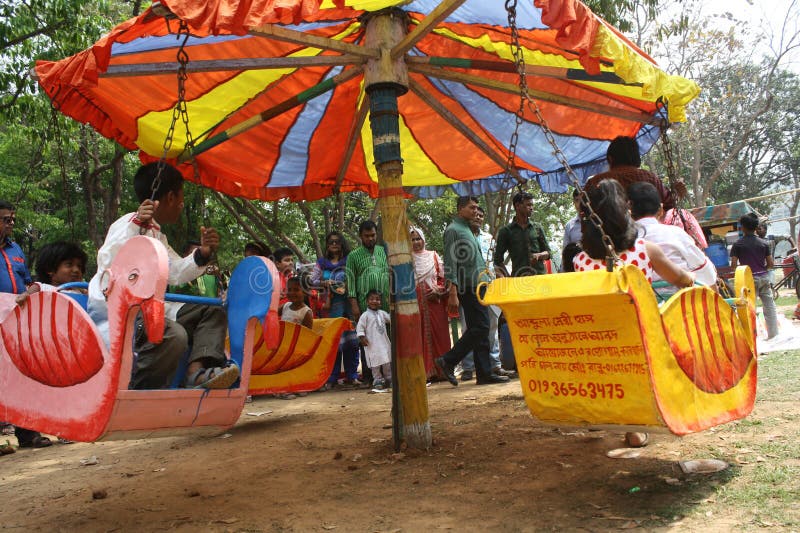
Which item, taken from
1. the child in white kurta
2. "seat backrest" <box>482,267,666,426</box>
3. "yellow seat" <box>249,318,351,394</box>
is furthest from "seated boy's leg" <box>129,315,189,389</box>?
the child in white kurta

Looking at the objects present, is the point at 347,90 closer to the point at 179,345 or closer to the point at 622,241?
the point at 179,345

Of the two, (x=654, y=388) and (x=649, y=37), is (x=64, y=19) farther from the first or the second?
(x=649, y=37)

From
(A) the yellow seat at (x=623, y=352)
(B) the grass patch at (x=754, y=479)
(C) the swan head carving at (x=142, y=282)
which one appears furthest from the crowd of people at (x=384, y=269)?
A: (B) the grass patch at (x=754, y=479)

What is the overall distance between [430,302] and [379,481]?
200 inches

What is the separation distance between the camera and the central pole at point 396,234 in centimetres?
460

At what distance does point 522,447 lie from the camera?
4.61 meters

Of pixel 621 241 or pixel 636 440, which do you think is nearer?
pixel 621 241

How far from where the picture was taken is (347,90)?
6355mm

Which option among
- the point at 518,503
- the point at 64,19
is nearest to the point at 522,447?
the point at 518,503

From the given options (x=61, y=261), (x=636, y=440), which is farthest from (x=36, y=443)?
(x=636, y=440)

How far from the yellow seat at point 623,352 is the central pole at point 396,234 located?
125 cm

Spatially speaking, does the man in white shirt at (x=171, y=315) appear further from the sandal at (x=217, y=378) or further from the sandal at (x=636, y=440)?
the sandal at (x=636, y=440)

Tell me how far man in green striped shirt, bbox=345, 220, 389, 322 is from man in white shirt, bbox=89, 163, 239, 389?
14.7 ft

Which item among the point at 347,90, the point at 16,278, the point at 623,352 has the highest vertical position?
the point at 347,90
